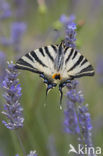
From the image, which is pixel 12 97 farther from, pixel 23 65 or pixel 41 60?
pixel 41 60

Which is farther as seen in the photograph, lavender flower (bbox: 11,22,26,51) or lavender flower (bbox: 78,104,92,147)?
lavender flower (bbox: 11,22,26,51)

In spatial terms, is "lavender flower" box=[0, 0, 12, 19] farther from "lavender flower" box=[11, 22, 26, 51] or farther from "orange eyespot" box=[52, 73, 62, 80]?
"orange eyespot" box=[52, 73, 62, 80]

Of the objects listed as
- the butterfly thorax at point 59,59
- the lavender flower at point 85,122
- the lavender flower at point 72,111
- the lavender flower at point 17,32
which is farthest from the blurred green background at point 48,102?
the lavender flower at point 85,122

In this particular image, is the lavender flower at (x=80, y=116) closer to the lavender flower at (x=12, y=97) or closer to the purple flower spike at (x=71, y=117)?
the purple flower spike at (x=71, y=117)

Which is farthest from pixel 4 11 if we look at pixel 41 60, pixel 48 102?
pixel 41 60

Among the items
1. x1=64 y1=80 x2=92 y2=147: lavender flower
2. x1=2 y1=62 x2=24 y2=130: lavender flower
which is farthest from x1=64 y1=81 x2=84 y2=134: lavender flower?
x1=2 y1=62 x2=24 y2=130: lavender flower

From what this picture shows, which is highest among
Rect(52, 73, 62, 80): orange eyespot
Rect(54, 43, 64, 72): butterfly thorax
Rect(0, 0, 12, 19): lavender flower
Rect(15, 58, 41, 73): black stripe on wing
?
Rect(0, 0, 12, 19): lavender flower

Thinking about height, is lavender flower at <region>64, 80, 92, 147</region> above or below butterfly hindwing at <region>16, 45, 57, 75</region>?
below
